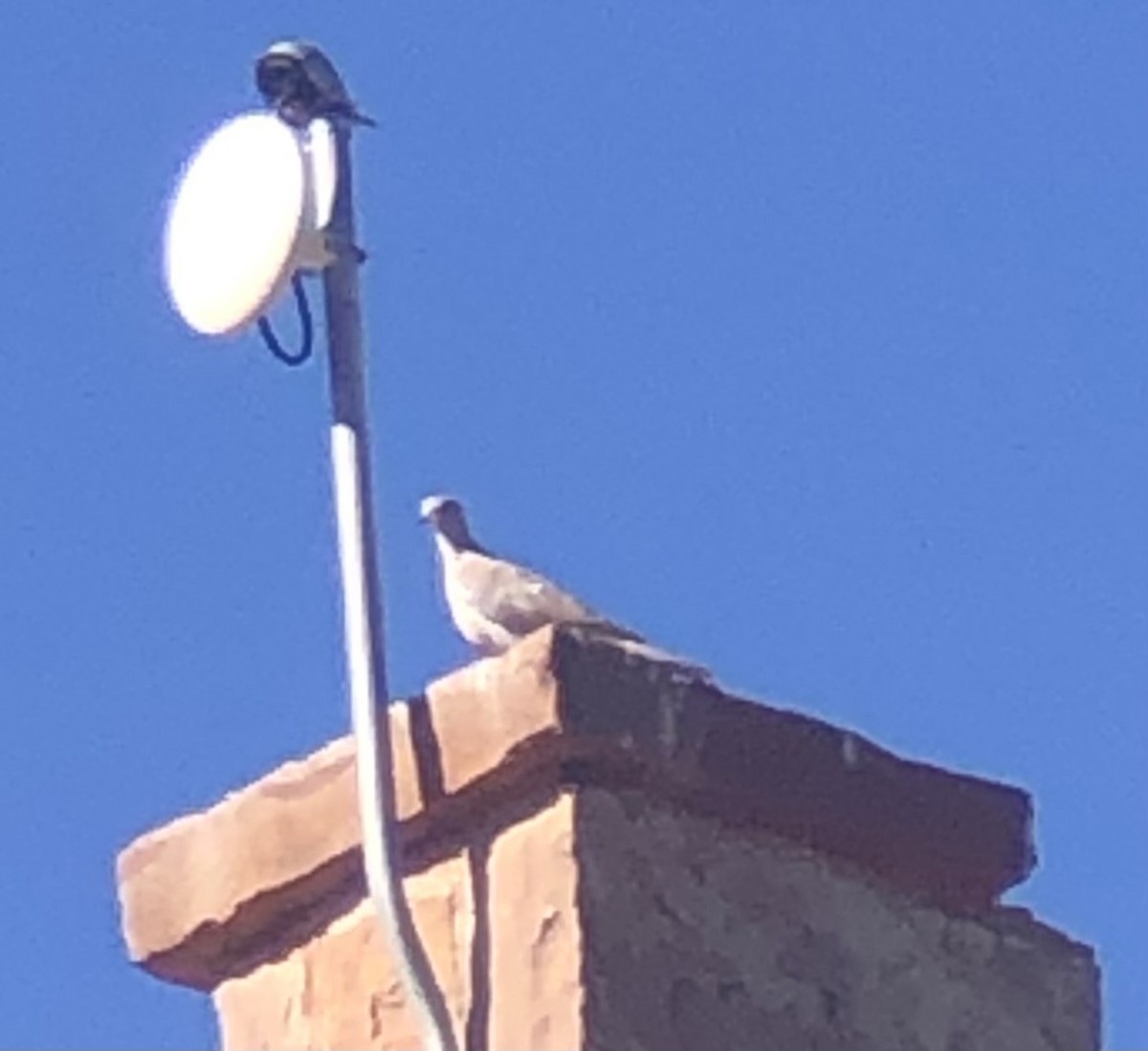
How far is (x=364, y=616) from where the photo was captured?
4383mm

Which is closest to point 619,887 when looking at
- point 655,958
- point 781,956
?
point 655,958

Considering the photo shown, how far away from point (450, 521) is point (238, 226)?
3.02m

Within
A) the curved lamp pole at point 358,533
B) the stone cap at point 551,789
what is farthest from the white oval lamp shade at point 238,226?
the stone cap at point 551,789

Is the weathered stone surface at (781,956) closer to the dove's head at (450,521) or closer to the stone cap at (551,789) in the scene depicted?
the stone cap at (551,789)

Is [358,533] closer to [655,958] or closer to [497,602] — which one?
[655,958]

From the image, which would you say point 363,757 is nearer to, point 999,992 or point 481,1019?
point 481,1019

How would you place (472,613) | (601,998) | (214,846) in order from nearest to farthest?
1. (601,998)
2. (214,846)
3. (472,613)

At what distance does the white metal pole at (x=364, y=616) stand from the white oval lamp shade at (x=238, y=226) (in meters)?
0.05

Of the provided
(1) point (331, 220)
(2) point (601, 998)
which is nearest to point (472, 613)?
(1) point (331, 220)

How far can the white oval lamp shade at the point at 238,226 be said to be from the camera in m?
4.62

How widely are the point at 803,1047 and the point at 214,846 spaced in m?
0.61

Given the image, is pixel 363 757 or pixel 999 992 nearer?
pixel 363 757

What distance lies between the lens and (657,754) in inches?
170

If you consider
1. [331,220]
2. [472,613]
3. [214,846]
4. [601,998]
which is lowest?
[601,998]
